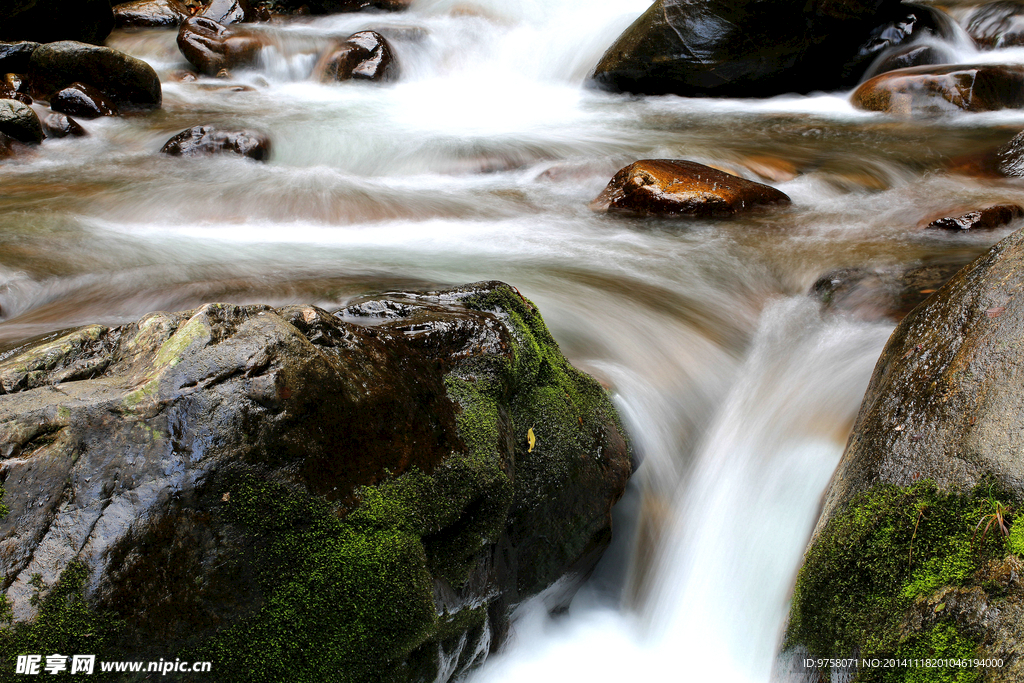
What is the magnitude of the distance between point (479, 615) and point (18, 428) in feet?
5.27

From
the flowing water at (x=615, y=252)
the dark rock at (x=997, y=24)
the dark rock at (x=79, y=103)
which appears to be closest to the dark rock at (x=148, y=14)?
the flowing water at (x=615, y=252)

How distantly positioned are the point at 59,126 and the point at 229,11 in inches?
259

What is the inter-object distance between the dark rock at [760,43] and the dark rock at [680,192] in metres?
3.68

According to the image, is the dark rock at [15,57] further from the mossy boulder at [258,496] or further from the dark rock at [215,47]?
the mossy boulder at [258,496]

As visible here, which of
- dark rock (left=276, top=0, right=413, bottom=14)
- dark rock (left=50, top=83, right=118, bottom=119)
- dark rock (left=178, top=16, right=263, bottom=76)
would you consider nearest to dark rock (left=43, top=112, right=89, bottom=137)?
dark rock (left=50, top=83, right=118, bottom=119)

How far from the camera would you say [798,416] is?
3715 millimetres

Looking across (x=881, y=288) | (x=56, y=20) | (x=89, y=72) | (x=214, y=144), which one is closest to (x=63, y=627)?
(x=881, y=288)

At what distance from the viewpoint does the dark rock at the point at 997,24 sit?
969cm

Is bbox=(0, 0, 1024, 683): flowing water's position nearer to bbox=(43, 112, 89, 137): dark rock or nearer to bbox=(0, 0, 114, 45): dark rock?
bbox=(43, 112, 89, 137): dark rock

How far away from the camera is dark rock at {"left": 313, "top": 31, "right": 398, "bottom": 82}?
10938 mm

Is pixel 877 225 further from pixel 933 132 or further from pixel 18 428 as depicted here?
pixel 18 428

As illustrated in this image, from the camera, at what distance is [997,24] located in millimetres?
Answer: 9828

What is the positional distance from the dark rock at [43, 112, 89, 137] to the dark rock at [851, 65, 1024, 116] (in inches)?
375

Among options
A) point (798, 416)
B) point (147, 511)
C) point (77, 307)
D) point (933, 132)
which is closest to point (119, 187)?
point (77, 307)
